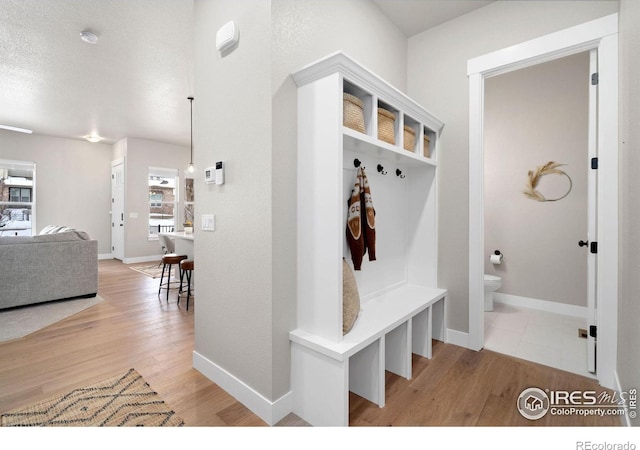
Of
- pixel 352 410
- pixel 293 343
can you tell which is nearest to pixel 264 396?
pixel 293 343

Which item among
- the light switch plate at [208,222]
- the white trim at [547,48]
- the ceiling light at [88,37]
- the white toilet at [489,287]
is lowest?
the white toilet at [489,287]

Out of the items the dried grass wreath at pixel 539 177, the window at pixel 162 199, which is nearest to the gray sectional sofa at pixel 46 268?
the window at pixel 162 199

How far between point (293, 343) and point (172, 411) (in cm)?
78

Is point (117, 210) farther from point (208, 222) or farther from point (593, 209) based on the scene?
point (593, 209)

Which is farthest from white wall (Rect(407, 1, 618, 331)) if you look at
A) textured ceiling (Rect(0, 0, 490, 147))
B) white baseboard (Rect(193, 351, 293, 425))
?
white baseboard (Rect(193, 351, 293, 425))

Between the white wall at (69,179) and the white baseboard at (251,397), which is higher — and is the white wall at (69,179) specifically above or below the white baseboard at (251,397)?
above

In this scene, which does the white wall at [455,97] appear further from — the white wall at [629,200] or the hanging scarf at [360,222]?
the hanging scarf at [360,222]

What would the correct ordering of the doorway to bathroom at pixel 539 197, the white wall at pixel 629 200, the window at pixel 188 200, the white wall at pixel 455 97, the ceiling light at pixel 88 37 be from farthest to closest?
the window at pixel 188 200 → the doorway to bathroom at pixel 539 197 → the ceiling light at pixel 88 37 → the white wall at pixel 455 97 → the white wall at pixel 629 200

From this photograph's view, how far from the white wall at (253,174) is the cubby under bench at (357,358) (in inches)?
4.9

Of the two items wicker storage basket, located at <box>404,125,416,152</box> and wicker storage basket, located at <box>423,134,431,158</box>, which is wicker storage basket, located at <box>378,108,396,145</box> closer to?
wicker storage basket, located at <box>404,125,416,152</box>

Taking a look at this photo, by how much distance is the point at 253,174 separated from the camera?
1754 millimetres

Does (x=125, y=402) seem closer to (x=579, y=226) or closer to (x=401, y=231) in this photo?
(x=401, y=231)

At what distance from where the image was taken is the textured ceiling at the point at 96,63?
2619 mm
